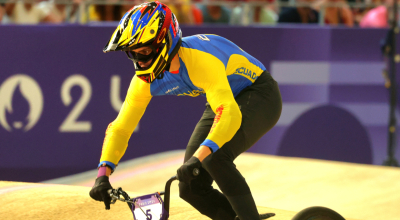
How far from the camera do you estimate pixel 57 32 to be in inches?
277

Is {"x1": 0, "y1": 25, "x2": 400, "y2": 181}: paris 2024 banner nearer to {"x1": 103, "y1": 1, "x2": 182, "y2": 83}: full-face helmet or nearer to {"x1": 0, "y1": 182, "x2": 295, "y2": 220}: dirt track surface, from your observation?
{"x1": 0, "y1": 182, "x2": 295, "y2": 220}: dirt track surface

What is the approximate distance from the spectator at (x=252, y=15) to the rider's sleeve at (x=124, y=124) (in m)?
4.21

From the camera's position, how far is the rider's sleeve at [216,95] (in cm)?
307

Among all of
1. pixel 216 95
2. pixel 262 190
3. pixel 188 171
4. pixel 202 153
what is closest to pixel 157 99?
pixel 262 190

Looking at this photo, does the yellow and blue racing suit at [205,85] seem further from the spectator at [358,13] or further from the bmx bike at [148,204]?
the spectator at [358,13]

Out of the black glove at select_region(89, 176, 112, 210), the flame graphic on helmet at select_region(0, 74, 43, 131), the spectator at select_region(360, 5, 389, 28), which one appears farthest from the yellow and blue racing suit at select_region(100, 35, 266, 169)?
the spectator at select_region(360, 5, 389, 28)

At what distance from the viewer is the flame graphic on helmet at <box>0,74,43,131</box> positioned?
22.8 feet

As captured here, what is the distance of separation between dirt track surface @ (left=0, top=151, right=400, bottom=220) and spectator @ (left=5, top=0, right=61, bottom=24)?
7.63 feet

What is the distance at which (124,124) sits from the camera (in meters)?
3.51

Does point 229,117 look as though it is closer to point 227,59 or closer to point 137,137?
point 227,59

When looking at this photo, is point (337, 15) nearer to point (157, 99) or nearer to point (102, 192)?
point (157, 99)

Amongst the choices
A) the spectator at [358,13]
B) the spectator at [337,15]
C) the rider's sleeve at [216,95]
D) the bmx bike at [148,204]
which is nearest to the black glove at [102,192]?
the bmx bike at [148,204]

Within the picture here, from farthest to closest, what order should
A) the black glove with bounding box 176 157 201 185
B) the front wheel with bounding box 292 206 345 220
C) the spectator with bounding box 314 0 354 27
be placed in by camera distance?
1. the spectator with bounding box 314 0 354 27
2. the front wheel with bounding box 292 206 345 220
3. the black glove with bounding box 176 157 201 185

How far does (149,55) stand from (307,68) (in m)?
4.54
